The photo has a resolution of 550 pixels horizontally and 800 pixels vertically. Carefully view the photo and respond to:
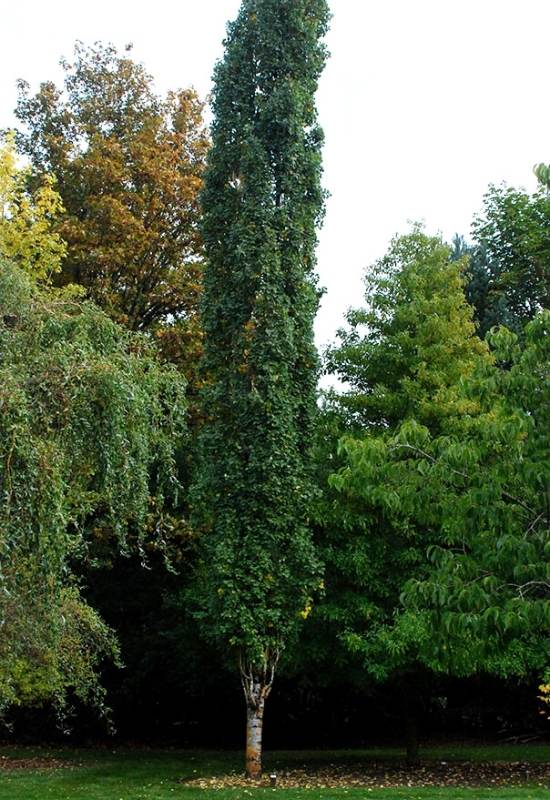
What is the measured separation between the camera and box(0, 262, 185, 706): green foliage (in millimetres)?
5766

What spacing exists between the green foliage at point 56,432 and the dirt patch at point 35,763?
870 cm

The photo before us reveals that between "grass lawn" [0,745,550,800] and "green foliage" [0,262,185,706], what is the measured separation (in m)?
4.59

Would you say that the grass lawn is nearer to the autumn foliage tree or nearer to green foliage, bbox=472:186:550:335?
the autumn foliage tree

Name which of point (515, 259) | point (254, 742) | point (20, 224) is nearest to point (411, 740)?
point (254, 742)

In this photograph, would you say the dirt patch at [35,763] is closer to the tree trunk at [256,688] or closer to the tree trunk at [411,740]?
the tree trunk at [256,688]

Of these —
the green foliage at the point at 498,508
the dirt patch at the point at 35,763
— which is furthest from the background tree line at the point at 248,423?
the dirt patch at the point at 35,763

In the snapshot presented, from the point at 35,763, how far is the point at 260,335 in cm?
835

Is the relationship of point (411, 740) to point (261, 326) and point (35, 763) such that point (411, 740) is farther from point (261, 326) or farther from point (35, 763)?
point (261, 326)

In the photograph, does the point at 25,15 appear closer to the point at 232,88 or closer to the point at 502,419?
the point at 502,419

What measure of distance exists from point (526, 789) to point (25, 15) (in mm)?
10175

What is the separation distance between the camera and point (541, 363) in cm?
653

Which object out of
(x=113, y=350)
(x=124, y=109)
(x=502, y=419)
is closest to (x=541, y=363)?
(x=502, y=419)

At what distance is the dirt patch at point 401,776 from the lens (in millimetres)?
12227

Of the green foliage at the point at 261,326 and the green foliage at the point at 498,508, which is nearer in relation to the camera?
the green foliage at the point at 498,508
